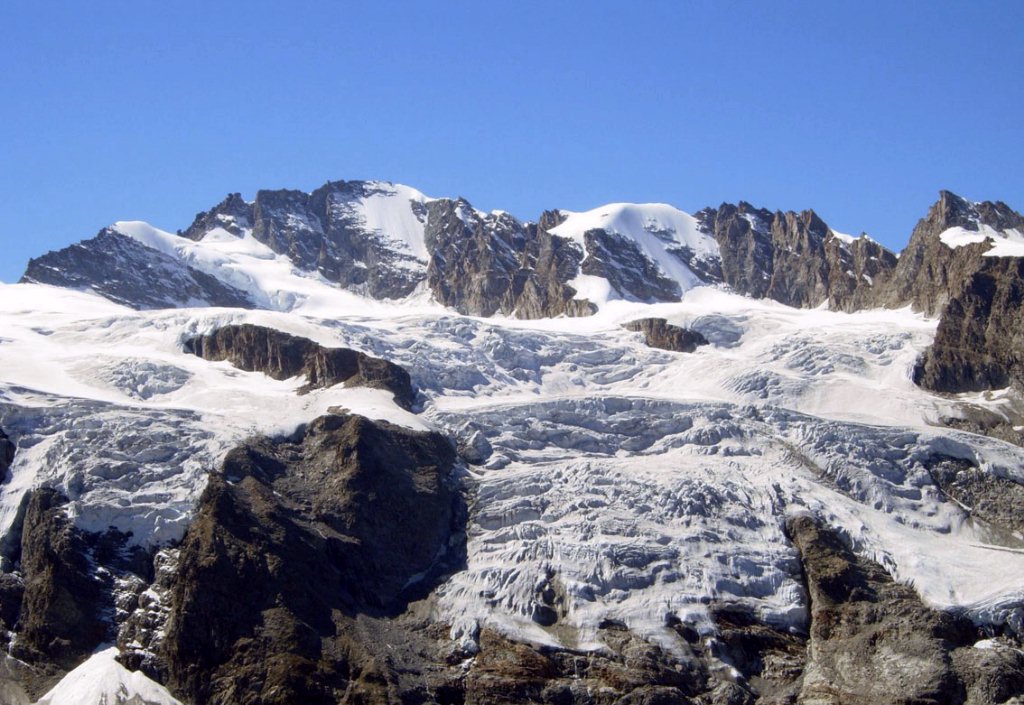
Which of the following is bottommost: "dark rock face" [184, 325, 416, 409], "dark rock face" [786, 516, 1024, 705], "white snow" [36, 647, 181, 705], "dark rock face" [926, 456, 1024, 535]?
"white snow" [36, 647, 181, 705]

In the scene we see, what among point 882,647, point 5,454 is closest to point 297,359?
point 5,454

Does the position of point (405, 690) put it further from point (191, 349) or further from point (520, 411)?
point (191, 349)

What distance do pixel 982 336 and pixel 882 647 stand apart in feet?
241

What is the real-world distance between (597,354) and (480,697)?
293 feet

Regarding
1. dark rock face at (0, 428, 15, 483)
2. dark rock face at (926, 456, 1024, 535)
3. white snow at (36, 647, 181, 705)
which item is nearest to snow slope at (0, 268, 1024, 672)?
dark rock face at (926, 456, 1024, 535)

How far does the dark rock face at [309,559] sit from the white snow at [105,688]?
202cm

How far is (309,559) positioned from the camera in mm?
121188

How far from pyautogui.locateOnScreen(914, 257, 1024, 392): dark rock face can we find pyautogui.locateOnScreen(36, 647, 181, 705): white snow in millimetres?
101184

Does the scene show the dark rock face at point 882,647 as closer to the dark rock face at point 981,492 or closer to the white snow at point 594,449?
the white snow at point 594,449

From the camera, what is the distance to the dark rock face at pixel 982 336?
562 feet

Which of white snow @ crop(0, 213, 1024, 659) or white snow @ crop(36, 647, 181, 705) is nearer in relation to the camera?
white snow @ crop(36, 647, 181, 705)

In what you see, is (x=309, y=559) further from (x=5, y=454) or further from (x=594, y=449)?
(x=594, y=449)

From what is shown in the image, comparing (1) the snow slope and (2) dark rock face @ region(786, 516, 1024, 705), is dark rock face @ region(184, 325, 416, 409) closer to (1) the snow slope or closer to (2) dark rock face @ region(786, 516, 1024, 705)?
(1) the snow slope

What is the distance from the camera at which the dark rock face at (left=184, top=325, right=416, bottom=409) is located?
162625 millimetres
